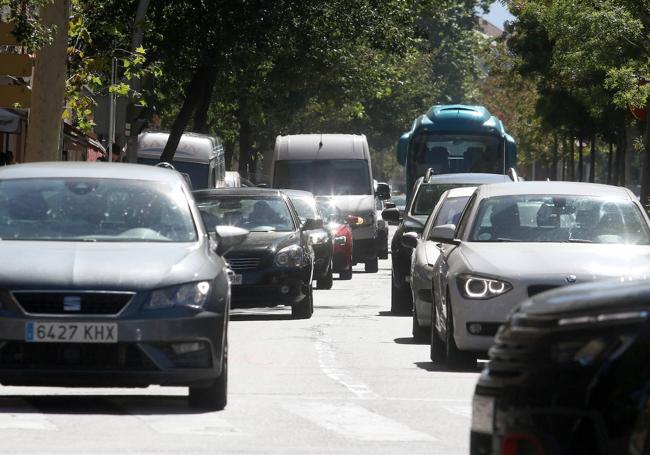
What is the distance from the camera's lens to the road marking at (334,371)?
1221 cm

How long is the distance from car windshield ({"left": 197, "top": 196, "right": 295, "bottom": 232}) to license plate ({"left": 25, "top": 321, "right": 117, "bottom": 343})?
11.0 metres

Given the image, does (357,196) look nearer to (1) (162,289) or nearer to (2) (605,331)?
(1) (162,289)

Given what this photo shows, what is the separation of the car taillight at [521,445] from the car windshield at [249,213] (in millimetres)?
16070

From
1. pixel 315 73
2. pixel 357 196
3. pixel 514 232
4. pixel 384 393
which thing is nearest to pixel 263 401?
pixel 384 393

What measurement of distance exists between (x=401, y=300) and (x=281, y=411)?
36.5ft

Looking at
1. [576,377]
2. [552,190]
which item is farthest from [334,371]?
[576,377]

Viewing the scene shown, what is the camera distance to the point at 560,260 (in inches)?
521

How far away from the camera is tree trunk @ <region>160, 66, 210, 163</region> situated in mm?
42344

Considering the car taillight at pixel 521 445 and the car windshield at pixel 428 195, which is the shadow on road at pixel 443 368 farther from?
the car windshield at pixel 428 195

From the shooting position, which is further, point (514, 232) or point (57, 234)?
point (514, 232)

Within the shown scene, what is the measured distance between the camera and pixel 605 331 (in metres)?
5.12

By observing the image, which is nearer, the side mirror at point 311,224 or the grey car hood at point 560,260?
the grey car hood at point 560,260

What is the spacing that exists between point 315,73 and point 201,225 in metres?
36.1

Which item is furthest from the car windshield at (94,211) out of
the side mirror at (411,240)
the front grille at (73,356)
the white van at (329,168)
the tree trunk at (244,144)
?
the tree trunk at (244,144)
